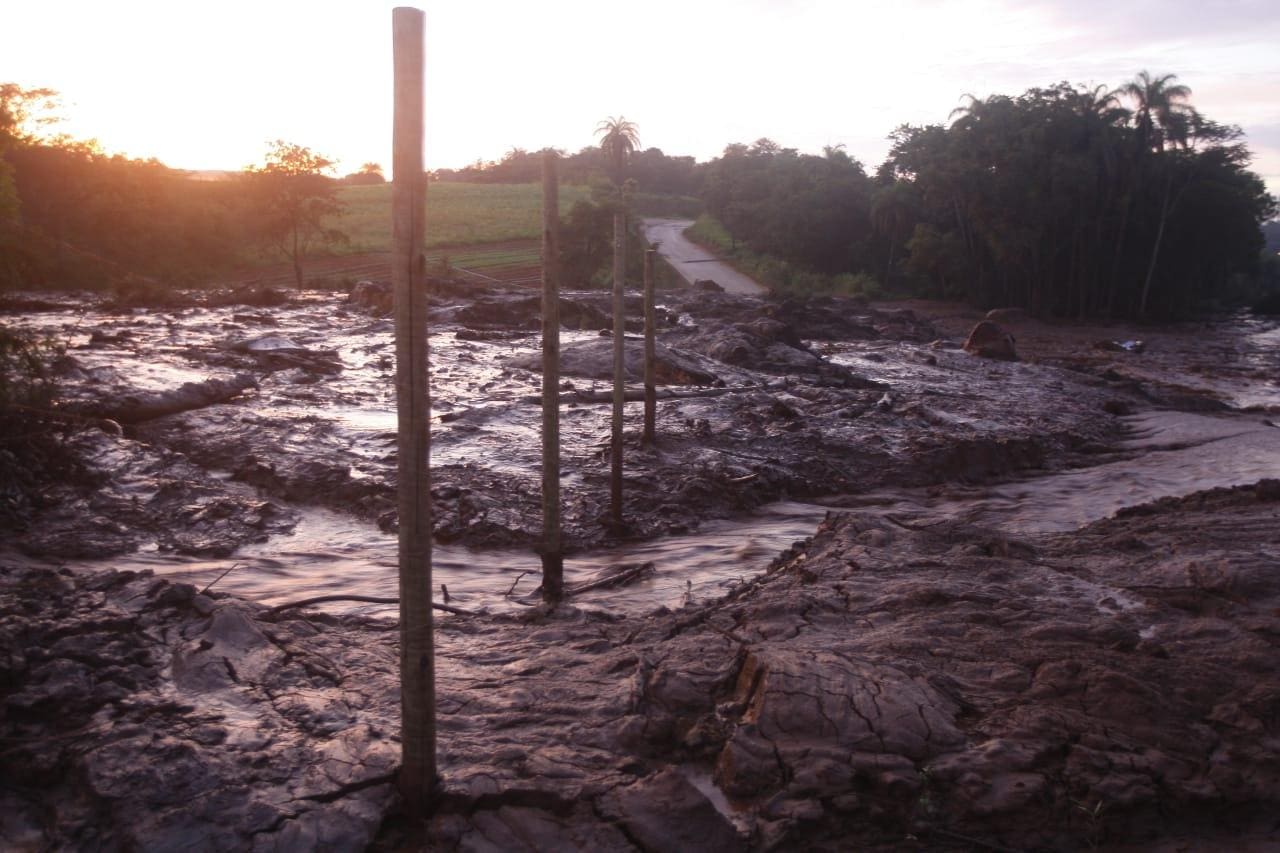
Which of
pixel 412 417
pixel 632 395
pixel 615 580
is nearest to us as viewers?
pixel 412 417

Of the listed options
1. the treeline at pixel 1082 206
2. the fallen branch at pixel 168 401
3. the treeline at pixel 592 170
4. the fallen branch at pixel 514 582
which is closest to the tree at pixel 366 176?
the treeline at pixel 592 170

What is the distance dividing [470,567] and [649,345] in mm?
3071

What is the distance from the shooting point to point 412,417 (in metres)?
3.37

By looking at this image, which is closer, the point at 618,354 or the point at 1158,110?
the point at 618,354

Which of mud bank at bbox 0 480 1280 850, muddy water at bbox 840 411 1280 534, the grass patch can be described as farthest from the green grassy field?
mud bank at bbox 0 480 1280 850

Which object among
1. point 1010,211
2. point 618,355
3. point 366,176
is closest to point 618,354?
point 618,355

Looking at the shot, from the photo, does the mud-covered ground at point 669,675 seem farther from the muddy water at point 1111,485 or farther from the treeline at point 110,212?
the treeline at point 110,212

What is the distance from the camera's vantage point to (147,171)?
133ft

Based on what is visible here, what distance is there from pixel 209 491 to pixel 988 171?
3514 centimetres

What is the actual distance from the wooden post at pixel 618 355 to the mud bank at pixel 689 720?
7.77 feet

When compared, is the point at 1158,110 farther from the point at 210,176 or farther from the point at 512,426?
the point at 210,176

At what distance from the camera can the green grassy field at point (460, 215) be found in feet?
159

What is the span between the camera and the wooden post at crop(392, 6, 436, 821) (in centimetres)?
322

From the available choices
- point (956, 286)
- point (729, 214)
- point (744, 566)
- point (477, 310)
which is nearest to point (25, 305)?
point (477, 310)
